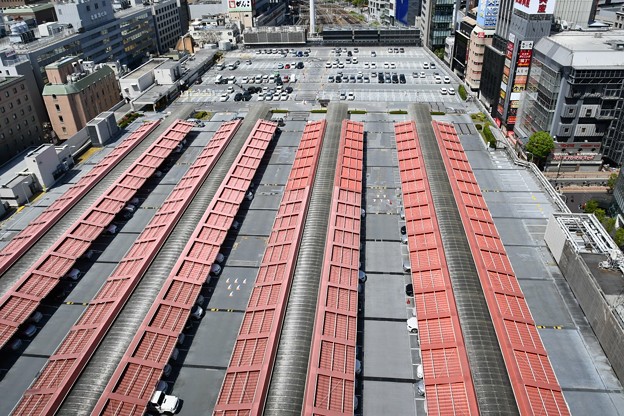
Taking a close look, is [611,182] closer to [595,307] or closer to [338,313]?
[595,307]

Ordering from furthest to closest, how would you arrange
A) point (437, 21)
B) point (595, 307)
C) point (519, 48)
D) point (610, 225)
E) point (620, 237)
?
point (437, 21), point (519, 48), point (610, 225), point (620, 237), point (595, 307)

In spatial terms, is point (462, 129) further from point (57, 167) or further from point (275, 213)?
point (57, 167)

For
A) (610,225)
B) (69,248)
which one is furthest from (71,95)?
(610,225)

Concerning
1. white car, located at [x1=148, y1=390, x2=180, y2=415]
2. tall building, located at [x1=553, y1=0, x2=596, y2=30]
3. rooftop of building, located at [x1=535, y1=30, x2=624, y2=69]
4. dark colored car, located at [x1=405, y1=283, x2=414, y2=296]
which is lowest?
white car, located at [x1=148, y1=390, x2=180, y2=415]

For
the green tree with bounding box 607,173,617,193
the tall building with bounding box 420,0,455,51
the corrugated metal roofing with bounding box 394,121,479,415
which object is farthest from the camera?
the tall building with bounding box 420,0,455,51

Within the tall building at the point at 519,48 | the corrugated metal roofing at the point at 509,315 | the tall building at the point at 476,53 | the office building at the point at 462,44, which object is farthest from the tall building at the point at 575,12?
the corrugated metal roofing at the point at 509,315

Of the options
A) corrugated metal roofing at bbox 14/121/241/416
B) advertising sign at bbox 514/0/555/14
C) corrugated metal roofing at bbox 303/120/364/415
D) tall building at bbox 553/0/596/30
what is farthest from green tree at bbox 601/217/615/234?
tall building at bbox 553/0/596/30

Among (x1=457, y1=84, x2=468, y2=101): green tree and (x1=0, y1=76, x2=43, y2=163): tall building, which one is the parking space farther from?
(x1=0, y1=76, x2=43, y2=163): tall building

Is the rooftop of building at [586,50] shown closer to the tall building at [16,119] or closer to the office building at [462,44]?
the office building at [462,44]
